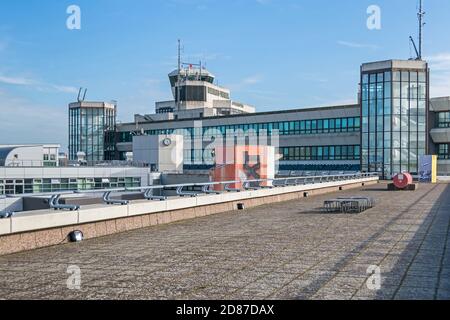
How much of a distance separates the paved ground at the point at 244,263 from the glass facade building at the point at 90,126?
94.1m

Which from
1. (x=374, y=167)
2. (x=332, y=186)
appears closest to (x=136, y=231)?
(x=332, y=186)

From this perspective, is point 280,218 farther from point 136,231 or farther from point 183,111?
point 183,111

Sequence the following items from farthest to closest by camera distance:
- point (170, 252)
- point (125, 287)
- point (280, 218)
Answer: point (280, 218) → point (170, 252) → point (125, 287)

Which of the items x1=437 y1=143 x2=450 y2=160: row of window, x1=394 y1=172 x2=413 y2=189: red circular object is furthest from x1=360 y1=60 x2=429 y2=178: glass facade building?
x1=394 y1=172 x2=413 y2=189: red circular object

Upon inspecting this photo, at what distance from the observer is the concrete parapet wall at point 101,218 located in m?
9.16

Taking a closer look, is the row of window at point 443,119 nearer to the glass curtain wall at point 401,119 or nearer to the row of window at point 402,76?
the glass curtain wall at point 401,119

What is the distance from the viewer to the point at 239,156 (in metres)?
30.6

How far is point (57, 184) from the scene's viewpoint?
51.2 meters

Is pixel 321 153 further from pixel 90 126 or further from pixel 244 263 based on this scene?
pixel 244 263

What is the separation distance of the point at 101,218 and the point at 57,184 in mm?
42177

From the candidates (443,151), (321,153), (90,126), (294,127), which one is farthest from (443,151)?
(90,126)

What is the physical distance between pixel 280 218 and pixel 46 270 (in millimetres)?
8762

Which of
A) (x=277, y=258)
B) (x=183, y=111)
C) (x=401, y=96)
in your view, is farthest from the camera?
(x=183, y=111)

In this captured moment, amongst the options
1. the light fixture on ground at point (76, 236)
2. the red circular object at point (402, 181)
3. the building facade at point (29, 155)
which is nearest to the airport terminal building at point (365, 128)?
the building facade at point (29, 155)
